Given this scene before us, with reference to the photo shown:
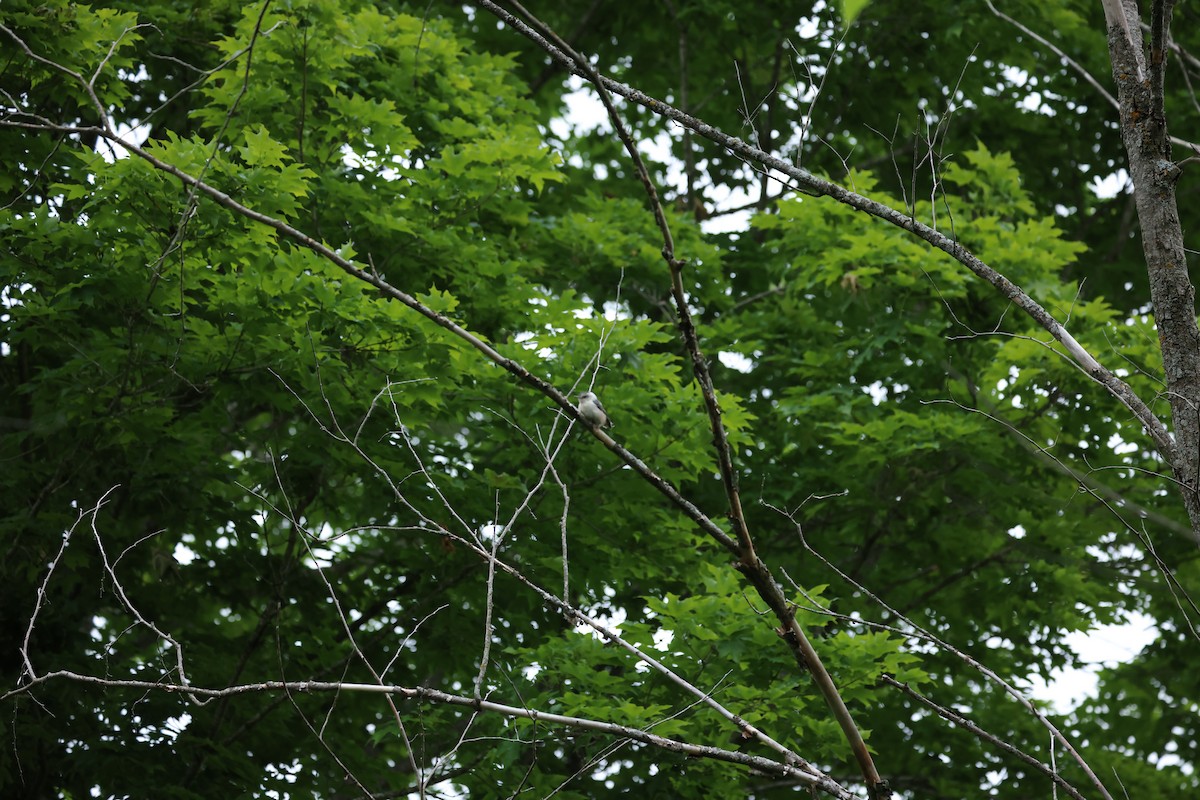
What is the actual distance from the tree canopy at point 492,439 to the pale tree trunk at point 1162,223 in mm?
1581

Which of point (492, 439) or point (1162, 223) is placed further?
point (492, 439)

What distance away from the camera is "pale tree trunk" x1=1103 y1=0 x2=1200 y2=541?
9.05 ft

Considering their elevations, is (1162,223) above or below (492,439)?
below

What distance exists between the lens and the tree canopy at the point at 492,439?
5973 mm

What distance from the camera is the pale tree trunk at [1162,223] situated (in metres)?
2.76

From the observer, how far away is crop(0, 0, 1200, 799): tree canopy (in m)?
5.97

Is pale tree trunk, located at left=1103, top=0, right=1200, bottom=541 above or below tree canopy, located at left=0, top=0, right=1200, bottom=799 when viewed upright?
below

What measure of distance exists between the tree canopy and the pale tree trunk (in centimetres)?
158

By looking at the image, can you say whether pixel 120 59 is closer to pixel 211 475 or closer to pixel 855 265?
pixel 211 475

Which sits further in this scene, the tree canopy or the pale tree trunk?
the tree canopy

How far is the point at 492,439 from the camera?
7.07 metres

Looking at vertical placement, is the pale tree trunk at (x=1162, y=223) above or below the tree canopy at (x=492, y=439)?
below

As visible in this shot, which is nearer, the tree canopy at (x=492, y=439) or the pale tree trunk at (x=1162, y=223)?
the pale tree trunk at (x=1162, y=223)

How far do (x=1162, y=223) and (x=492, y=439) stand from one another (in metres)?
4.66
